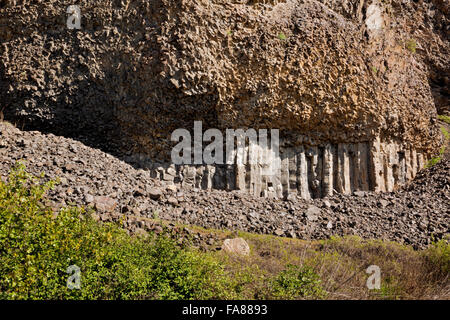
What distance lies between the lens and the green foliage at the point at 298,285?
829 cm

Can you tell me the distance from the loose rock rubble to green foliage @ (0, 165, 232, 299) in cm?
231

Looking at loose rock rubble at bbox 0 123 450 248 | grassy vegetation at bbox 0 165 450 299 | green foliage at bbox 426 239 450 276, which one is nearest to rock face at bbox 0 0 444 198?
loose rock rubble at bbox 0 123 450 248

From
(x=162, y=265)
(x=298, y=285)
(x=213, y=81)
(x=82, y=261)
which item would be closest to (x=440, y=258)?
(x=298, y=285)

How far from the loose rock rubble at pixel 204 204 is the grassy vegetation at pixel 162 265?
135cm

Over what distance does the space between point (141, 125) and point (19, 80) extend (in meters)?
5.03

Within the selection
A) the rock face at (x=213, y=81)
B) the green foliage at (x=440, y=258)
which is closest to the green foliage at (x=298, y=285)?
the green foliage at (x=440, y=258)

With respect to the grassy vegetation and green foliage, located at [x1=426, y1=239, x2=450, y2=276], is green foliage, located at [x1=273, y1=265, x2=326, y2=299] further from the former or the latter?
green foliage, located at [x1=426, y1=239, x2=450, y2=276]

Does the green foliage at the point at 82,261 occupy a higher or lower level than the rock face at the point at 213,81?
lower

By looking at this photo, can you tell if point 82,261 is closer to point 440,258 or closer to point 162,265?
point 162,265

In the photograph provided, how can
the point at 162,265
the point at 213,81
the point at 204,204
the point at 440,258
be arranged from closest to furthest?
the point at 162,265
the point at 440,258
the point at 204,204
the point at 213,81

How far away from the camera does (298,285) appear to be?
27.9ft

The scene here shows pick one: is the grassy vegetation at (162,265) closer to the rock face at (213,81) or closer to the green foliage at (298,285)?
the green foliage at (298,285)

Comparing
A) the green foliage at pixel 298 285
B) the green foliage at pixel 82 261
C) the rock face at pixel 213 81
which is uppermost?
the rock face at pixel 213 81

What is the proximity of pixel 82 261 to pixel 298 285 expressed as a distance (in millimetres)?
4070
